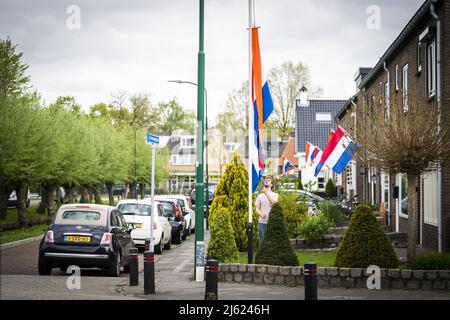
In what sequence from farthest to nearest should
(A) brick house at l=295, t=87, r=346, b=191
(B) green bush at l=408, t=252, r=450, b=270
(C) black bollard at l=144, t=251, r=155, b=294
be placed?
(A) brick house at l=295, t=87, r=346, b=191
(B) green bush at l=408, t=252, r=450, b=270
(C) black bollard at l=144, t=251, r=155, b=294

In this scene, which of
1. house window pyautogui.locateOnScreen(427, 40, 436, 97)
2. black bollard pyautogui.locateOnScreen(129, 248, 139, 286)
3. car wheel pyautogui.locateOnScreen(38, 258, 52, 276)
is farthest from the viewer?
house window pyautogui.locateOnScreen(427, 40, 436, 97)

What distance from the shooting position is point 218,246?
16.0 metres

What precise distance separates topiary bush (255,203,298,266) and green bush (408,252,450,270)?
2311mm

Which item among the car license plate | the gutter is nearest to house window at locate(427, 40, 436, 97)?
the gutter

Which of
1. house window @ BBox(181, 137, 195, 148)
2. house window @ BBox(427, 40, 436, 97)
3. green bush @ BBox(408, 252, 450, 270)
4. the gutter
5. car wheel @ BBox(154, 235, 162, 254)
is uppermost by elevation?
house window @ BBox(181, 137, 195, 148)

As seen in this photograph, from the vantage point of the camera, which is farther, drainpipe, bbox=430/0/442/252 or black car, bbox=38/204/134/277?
drainpipe, bbox=430/0/442/252

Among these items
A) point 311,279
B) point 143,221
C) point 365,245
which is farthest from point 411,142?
point 143,221

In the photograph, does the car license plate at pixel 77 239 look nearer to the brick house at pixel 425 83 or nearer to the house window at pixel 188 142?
the brick house at pixel 425 83

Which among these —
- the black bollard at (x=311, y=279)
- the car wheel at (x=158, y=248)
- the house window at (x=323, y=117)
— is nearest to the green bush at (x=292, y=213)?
the car wheel at (x=158, y=248)

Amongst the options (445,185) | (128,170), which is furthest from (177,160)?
(445,185)

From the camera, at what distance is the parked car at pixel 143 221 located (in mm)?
22328

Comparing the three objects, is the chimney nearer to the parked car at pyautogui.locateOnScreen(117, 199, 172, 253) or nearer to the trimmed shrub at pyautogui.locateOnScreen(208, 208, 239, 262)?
the parked car at pyautogui.locateOnScreen(117, 199, 172, 253)

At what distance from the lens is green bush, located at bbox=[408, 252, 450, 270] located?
13734 mm
